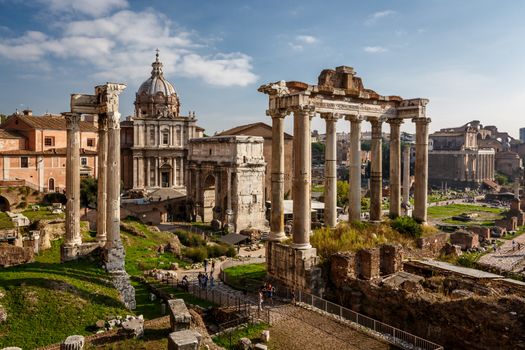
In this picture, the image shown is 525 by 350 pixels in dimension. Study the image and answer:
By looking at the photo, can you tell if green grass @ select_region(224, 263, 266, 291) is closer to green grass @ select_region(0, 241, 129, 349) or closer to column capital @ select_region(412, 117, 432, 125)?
green grass @ select_region(0, 241, 129, 349)

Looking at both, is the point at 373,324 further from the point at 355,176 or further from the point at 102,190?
the point at 102,190

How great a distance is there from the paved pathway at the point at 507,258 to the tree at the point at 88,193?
32041 millimetres

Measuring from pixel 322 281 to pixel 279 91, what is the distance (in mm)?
7141

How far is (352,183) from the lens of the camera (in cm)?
2044

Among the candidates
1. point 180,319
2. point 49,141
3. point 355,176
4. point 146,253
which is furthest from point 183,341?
point 49,141

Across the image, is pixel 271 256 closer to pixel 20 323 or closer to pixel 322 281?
pixel 322 281

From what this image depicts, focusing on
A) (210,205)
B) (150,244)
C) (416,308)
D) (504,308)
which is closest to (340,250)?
(416,308)

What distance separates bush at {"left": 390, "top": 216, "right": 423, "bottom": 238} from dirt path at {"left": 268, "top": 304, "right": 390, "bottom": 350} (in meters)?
7.67

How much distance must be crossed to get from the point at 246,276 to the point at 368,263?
7.40 m

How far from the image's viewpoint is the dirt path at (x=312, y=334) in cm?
1230

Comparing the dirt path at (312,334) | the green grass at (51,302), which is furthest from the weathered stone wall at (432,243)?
the green grass at (51,302)

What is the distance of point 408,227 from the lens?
20.5 meters

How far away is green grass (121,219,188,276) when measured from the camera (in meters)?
23.6

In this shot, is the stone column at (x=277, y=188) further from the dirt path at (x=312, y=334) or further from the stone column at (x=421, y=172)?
the stone column at (x=421, y=172)
